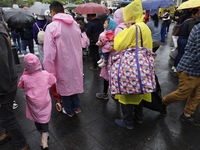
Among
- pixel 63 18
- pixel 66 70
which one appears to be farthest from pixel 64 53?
pixel 63 18

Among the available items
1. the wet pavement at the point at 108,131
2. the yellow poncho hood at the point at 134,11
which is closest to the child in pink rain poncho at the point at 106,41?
the yellow poncho hood at the point at 134,11

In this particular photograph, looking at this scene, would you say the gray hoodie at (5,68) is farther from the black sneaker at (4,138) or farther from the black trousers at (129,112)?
the black trousers at (129,112)

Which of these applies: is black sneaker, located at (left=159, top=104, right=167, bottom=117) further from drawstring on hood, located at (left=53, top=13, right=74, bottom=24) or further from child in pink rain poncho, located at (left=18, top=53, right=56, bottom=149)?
drawstring on hood, located at (left=53, top=13, right=74, bottom=24)

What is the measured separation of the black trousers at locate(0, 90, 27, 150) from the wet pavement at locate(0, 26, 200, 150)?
1.05 ft

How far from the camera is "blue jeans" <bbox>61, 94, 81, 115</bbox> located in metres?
3.00

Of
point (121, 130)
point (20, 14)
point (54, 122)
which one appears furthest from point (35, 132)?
point (20, 14)

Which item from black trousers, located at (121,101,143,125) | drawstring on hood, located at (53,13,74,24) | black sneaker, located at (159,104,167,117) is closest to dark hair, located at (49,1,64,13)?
drawstring on hood, located at (53,13,74,24)

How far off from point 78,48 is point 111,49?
2.16 ft

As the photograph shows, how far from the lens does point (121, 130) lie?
9.09 ft

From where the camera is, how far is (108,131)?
2.76 m

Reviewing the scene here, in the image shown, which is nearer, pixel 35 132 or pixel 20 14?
pixel 35 132

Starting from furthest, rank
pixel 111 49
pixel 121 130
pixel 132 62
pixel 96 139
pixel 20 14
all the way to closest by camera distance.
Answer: pixel 20 14
pixel 111 49
pixel 121 130
pixel 96 139
pixel 132 62

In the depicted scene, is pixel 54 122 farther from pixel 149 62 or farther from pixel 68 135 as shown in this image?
pixel 149 62

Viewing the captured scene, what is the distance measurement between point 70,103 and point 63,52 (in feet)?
3.55
